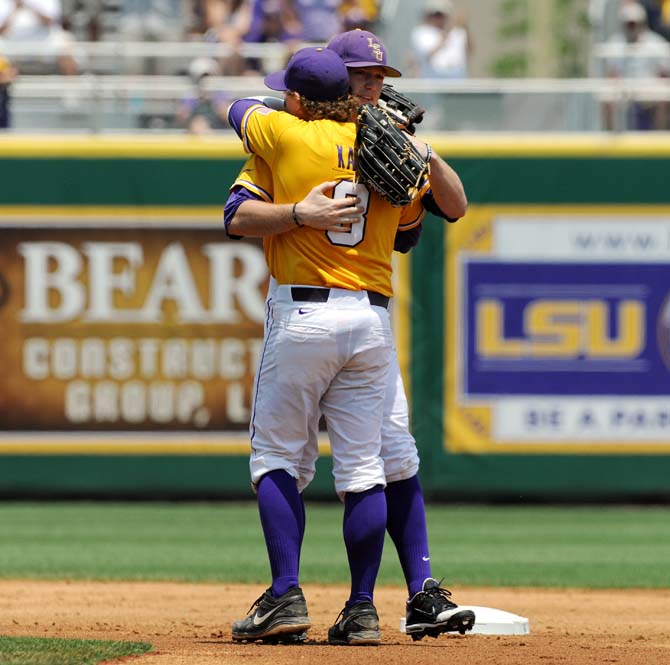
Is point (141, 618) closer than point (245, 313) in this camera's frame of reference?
Yes

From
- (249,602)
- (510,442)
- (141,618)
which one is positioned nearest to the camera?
(141,618)

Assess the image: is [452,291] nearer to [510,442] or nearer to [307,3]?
[510,442]

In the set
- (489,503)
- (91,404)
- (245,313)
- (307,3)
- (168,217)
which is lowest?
(489,503)

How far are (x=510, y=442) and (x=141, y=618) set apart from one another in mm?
5435

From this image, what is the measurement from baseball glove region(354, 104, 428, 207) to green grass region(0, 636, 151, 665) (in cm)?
166

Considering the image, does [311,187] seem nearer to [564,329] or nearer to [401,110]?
[401,110]

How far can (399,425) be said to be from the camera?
5.09m

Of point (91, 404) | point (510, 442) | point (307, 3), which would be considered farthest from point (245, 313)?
point (307, 3)

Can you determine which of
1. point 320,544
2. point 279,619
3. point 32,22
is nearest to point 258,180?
point 279,619

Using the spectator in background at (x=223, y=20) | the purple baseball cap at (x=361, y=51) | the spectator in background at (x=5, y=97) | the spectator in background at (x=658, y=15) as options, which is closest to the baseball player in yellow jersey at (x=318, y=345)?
the purple baseball cap at (x=361, y=51)

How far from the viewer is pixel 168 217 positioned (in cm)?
1119

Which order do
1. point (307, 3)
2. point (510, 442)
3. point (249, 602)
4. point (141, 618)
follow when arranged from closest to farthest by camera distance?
1. point (141, 618)
2. point (249, 602)
3. point (510, 442)
4. point (307, 3)

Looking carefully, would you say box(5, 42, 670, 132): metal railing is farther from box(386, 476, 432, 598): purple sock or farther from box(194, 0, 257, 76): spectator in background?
box(386, 476, 432, 598): purple sock

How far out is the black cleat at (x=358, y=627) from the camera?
4.89 metres
